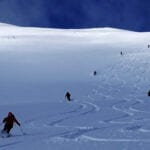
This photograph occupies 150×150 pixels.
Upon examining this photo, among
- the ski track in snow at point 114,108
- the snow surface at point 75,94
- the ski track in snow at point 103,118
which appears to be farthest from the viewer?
the ski track in snow at point 114,108

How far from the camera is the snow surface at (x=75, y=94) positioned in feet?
40.6

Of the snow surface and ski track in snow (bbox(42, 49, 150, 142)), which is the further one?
ski track in snow (bbox(42, 49, 150, 142))

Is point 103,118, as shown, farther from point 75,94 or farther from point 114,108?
point 75,94

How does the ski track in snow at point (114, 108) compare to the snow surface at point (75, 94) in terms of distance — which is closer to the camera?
the snow surface at point (75, 94)

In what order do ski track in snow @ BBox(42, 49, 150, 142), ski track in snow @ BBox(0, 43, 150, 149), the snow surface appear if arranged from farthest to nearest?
ski track in snow @ BBox(42, 49, 150, 142), ski track in snow @ BBox(0, 43, 150, 149), the snow surface

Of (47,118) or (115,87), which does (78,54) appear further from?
(47,118)

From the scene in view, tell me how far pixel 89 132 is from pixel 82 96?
614 inches

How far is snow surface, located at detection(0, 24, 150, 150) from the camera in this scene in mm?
12375

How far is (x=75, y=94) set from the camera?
99.7ft

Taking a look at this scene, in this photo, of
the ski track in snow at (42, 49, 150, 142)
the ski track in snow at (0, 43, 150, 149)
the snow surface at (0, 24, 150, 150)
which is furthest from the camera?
the ski track in snow at (42, 49, 150, 142)

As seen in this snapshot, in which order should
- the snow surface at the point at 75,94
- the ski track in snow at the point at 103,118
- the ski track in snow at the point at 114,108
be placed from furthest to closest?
the ski track in snow at the point at 114,108 → the ski track in snow at the point at 103,118 → the snow surface at the point at 75,94

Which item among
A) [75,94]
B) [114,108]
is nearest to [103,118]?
[114,108]

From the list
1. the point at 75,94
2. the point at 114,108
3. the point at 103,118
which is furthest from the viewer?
the point at 75,94

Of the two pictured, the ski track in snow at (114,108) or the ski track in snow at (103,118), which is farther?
the ski track in snow at (114,108)
